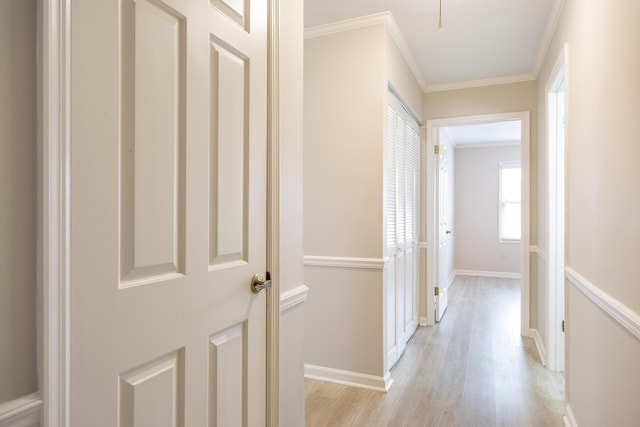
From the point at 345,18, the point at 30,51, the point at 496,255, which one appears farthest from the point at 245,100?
the point at 496,255

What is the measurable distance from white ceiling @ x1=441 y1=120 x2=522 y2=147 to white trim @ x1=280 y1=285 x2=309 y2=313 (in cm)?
448

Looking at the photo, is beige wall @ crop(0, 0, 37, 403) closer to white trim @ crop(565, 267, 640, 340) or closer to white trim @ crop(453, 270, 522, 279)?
white trim @ crop(565, 267, 640, 340)

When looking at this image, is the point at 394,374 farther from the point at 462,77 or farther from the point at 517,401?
the point at 462,77

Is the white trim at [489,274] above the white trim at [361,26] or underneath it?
underneath

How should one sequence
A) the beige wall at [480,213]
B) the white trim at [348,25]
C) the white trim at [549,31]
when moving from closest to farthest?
the white trim at [549,31] < the white trim at [348,25] < the beige wall at [480,213]

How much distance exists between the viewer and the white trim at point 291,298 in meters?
1.49

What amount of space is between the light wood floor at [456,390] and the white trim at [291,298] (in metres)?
1.02

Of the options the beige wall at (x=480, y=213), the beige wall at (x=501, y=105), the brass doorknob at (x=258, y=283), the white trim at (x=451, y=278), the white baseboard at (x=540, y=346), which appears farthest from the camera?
the beige wall at (x=480, y=213)

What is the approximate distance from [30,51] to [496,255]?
7.60m

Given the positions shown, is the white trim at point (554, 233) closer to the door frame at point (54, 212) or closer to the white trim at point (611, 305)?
the white trim at point (611, 305)

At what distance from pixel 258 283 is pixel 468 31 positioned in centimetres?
260

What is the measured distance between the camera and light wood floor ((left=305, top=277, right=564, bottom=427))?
2.26 metres

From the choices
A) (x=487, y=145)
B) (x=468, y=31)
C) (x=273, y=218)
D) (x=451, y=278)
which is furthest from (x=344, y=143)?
(x=487, y=145)

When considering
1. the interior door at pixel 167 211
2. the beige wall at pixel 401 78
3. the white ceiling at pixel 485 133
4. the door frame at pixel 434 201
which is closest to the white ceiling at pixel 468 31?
the beige wall at pixel 401 78
